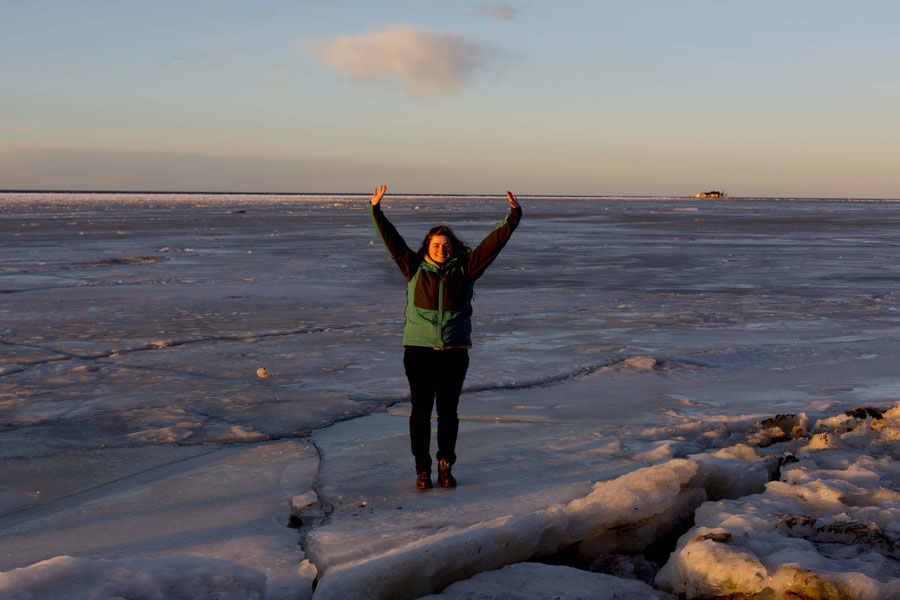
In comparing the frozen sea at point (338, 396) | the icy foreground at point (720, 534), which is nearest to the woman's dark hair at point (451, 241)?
the frozen sea at point (338, 396)

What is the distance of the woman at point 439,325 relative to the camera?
5.00 meters

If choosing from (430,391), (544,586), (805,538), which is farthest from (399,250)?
(805,538)

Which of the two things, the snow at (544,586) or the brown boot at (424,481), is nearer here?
the snow at (544,586)

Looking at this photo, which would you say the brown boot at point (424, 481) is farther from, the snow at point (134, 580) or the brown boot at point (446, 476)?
the snow at point (134, 580)

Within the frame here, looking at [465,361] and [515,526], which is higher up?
[465,361]

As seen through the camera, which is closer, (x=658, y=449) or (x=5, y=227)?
(x=658, y=449)

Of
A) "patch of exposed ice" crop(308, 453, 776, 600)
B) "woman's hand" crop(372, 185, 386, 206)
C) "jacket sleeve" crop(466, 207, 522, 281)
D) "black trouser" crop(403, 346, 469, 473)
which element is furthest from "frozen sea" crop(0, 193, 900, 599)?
"woman's hand" crop(372, 185, 386, 206)

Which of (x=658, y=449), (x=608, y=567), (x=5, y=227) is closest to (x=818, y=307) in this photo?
(x=658, y=449)

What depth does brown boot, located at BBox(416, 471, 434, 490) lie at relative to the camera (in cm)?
498

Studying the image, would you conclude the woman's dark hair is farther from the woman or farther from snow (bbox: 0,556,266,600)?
snow (bbox: 0,556,266,600)

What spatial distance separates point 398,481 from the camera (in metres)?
5.16

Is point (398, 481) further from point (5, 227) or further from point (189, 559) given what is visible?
point (5, 227)

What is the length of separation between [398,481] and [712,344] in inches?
223

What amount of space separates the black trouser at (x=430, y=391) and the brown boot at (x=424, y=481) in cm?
3
